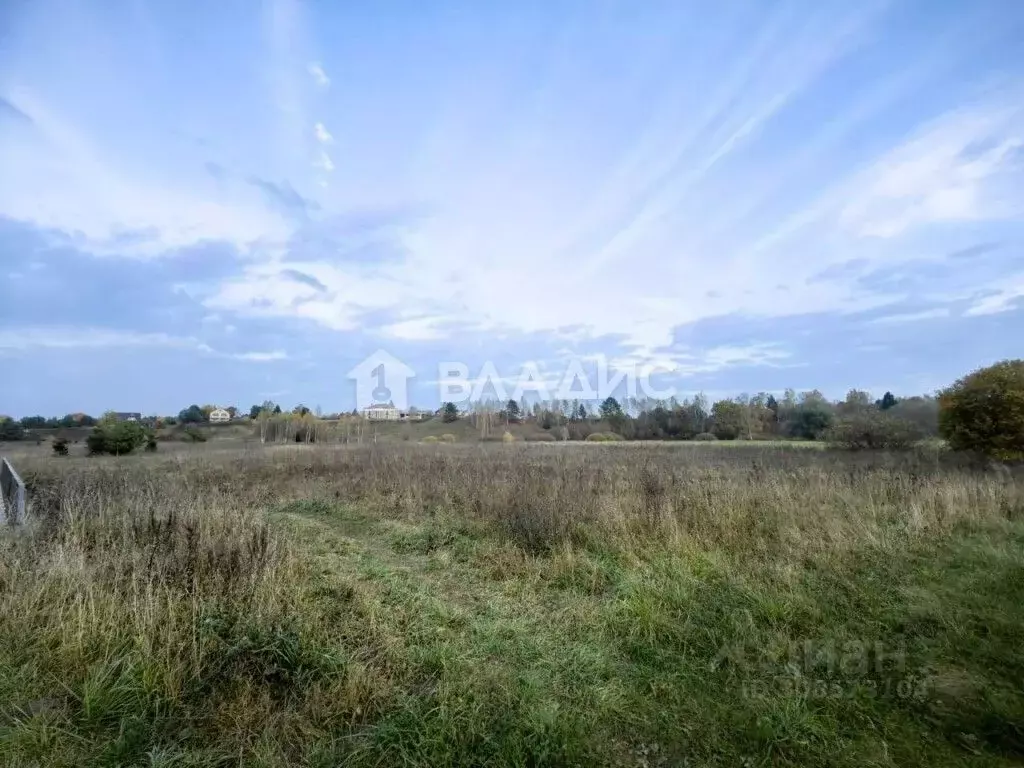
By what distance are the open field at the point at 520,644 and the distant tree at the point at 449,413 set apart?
50.1 meters

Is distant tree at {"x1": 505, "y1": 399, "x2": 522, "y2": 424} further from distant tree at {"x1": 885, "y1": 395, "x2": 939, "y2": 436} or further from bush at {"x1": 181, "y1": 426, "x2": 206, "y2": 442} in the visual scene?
distant tree at {"x1": 885, "y1": 395, "x2": 939, "y2": 436}

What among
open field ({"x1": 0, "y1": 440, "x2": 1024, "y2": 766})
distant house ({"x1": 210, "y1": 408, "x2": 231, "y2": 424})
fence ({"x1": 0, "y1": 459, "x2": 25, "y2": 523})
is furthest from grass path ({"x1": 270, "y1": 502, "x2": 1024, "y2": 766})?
distant house ({"x1": 210, "y1": 408, "x2": 231, "y2": 424})

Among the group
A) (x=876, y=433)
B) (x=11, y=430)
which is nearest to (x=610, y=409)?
(x=876, y=433)

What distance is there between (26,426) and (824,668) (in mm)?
31384

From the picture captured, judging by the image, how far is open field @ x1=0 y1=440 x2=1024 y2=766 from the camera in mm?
2529

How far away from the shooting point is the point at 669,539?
589cm

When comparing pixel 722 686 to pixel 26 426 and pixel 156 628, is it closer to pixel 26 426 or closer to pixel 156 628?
pixel 156 628

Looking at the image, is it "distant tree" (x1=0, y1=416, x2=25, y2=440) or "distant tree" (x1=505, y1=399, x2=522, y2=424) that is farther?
"distant tree" (x1=505, y1=399, x2=522, y2=424)

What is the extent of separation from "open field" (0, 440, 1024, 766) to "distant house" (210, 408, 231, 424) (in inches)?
1431

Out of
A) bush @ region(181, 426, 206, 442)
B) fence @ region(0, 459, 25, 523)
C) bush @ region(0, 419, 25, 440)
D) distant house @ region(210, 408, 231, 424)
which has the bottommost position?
fence @ region(0, 459, 25, 523)

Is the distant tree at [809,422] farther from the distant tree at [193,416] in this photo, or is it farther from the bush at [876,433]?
the distant tree at [193,416]

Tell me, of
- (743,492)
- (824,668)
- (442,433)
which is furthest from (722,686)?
(442,433)

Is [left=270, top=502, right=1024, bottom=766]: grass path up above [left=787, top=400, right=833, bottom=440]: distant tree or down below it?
below

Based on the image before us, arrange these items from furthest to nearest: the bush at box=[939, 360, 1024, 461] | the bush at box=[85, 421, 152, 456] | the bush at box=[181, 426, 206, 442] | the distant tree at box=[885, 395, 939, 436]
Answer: the bush at box=[181, 426, 206, 442] < the bush at box=[85, 421, 152, 456] < the distant tree at box=[885, 395, 939, 436] < the bush at box=[939, 360, 1024, 461]
